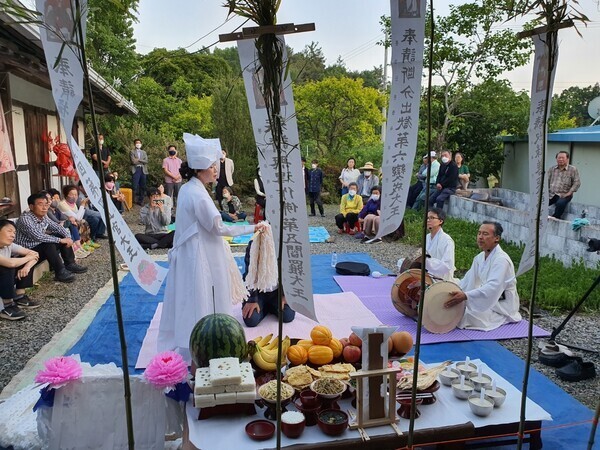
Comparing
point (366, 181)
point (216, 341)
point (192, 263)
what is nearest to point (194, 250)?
point (192, 263)

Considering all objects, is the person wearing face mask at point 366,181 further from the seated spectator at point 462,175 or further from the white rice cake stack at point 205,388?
the white rice cake stack at point 205,388

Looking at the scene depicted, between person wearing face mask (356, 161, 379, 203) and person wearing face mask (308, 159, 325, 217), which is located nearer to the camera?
person wearing face mask (356, 161, 379, 203)

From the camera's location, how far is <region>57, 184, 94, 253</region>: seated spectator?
8.13 metres

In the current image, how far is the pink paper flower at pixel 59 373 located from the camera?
8.75 feet

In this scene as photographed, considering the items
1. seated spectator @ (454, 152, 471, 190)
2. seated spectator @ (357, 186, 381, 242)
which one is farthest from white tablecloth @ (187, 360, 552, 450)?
seated spectator @ (454, 152, 471, 190)

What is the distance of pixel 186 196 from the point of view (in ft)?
13.1

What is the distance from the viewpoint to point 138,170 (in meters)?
14.7

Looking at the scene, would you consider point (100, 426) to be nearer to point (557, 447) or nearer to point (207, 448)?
point (207, 448)

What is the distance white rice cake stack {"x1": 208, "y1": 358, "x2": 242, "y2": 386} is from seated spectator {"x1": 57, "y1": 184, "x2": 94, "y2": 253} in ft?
20.6

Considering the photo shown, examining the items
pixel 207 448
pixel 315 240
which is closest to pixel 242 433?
pixel 207 448

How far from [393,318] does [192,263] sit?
2.77 m

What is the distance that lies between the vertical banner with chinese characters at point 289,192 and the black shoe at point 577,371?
3.20m

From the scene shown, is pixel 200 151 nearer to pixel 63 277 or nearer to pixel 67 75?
pixel 67 75

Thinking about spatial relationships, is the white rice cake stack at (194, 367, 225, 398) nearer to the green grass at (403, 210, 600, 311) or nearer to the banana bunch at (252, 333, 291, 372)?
the banana bunch at (252, 333, 291, 372)
